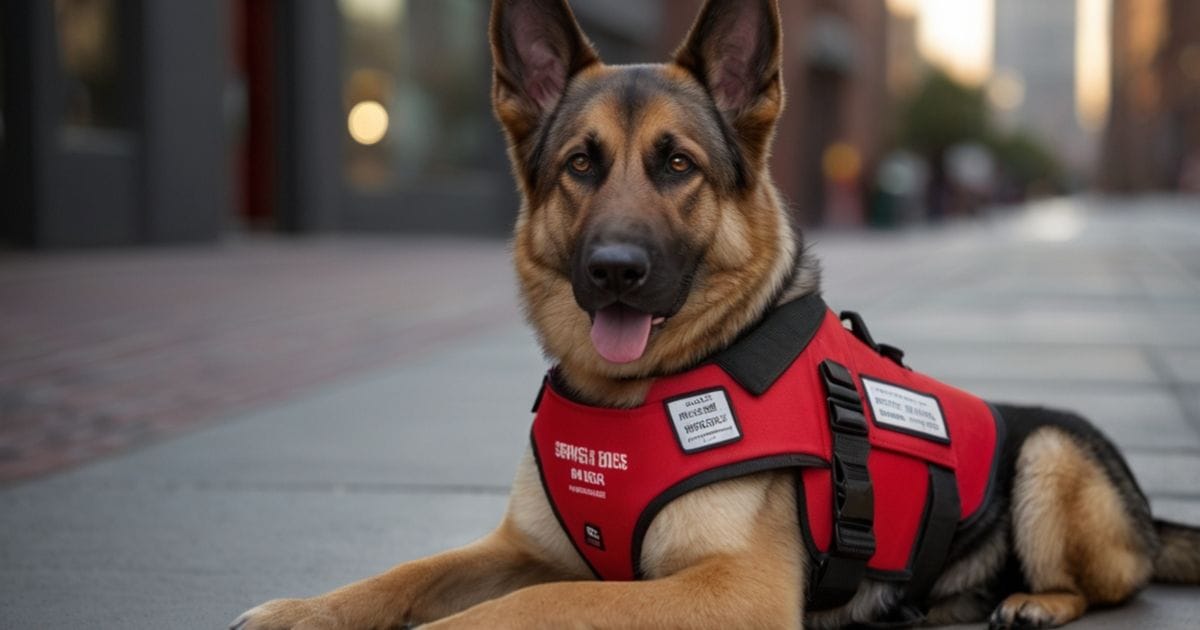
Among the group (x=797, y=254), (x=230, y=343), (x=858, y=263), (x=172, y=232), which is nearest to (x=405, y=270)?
(x=172, y=232)

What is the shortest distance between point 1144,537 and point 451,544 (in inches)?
90.7

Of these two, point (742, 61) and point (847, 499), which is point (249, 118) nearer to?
point (742, 61)

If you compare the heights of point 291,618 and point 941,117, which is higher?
point 941,117

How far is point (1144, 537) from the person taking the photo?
394 centimetres

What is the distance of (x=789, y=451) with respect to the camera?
131 inches

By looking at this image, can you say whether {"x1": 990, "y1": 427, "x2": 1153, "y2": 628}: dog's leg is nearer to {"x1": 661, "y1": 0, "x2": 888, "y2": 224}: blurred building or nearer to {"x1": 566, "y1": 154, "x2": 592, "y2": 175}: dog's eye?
{"x1": 566, "y1": 154, "x2": 592, "y2": 175}: dog's eye

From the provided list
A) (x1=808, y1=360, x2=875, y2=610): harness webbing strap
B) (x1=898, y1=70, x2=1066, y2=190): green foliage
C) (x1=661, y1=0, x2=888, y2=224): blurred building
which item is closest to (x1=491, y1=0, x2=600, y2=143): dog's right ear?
(x1=808, y1=360, x2=875, y2=610): harness webbing strap

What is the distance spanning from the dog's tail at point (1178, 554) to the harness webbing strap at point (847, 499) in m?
1.24

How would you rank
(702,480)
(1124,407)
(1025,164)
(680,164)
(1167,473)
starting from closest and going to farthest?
(702,480) → (680,164) → (1167,473) → (1124,407) → (1025,164)

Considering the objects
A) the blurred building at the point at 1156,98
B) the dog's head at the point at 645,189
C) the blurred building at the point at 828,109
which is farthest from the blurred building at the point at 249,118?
the blurred building at the point at 1156,98

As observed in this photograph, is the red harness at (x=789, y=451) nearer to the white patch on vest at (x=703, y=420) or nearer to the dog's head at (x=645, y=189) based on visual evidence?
the white patch on vest at (x=703, y=420)

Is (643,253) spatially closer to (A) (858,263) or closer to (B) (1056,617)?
(B) (1056,617)

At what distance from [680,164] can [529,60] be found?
616mm

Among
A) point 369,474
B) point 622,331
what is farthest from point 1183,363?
point 622,331
